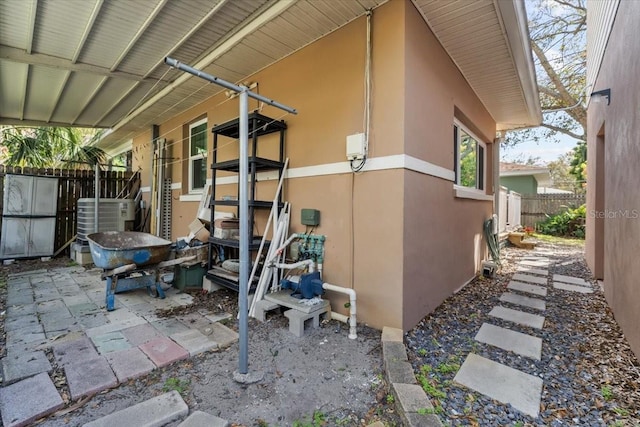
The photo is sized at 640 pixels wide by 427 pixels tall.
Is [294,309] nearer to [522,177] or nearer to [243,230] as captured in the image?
[243,230]

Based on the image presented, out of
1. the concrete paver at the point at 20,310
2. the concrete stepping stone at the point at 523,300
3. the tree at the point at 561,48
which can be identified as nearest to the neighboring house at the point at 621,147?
the concrete stepping stone at the point at 523,300

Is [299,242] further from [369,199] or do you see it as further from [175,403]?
[175,403]

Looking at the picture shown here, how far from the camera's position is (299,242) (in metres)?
3.61

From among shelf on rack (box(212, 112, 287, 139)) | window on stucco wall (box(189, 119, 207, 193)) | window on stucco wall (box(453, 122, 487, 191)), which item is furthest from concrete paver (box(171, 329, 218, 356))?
window on stucco wall (box(453, 122, 487, 191))

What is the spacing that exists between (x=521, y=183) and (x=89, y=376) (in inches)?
774

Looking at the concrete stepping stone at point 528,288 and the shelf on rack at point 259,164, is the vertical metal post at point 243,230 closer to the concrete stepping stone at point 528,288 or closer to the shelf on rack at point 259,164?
the shelf on rack at point 259,164

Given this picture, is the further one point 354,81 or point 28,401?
point 354,81

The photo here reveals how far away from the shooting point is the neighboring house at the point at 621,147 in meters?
2.72

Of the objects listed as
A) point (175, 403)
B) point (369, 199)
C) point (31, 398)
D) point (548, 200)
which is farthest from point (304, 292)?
point (548, 200)

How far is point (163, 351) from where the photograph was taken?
2.52 meters

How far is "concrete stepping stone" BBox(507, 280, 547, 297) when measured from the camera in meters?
4.42

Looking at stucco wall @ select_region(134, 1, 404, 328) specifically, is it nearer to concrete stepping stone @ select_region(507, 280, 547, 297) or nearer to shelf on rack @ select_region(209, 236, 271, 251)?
shelf on rack @ select_region(209, 236, 271, 251)

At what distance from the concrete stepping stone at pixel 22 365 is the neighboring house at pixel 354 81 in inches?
97.7

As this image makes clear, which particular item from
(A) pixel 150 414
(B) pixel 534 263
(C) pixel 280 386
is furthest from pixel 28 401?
(B) pixel 534 263
